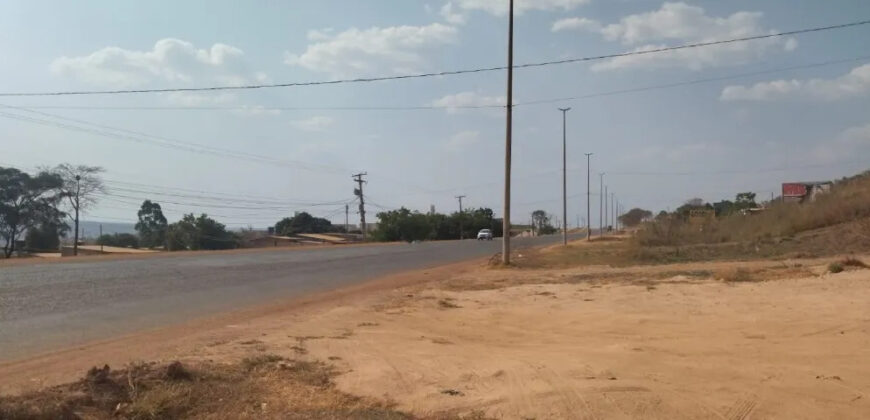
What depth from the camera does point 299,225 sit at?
380 feet

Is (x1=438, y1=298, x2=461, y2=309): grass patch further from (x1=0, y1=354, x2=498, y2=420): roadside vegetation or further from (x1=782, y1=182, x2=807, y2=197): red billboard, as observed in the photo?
(x1=782, y1=182, x2=807, y2=197): red billboard

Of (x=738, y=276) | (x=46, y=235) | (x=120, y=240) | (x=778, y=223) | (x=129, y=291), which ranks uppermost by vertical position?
(x=778, y=223)

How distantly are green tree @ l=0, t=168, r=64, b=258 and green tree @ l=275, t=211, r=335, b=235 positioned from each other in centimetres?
5242

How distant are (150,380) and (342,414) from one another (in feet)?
6.41

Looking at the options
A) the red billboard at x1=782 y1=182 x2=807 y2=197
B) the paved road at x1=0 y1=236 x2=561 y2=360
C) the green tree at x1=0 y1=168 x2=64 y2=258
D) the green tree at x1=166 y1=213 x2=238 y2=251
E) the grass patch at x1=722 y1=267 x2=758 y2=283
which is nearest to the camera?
the paved road at x1=0 y1=236 x2=561 y2=360

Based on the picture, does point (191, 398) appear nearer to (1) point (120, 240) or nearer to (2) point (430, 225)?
(1) point (120, 240)

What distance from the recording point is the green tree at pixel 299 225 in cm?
11469

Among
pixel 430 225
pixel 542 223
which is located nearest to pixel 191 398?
pixel 430 225

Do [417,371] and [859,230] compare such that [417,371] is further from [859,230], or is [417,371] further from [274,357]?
[859,230]

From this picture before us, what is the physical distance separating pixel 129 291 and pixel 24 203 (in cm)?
4897

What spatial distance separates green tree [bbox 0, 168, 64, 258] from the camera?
59188 millimetres

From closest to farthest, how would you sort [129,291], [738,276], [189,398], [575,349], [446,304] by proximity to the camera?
[189,398], [575,349], [446,304], [738,276], [129,291]

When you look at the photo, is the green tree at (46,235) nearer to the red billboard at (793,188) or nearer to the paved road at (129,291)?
the paved road at (129,291)

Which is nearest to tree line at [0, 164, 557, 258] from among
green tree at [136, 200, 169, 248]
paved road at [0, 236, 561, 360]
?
green tree at [136, 200, 169, 248]
